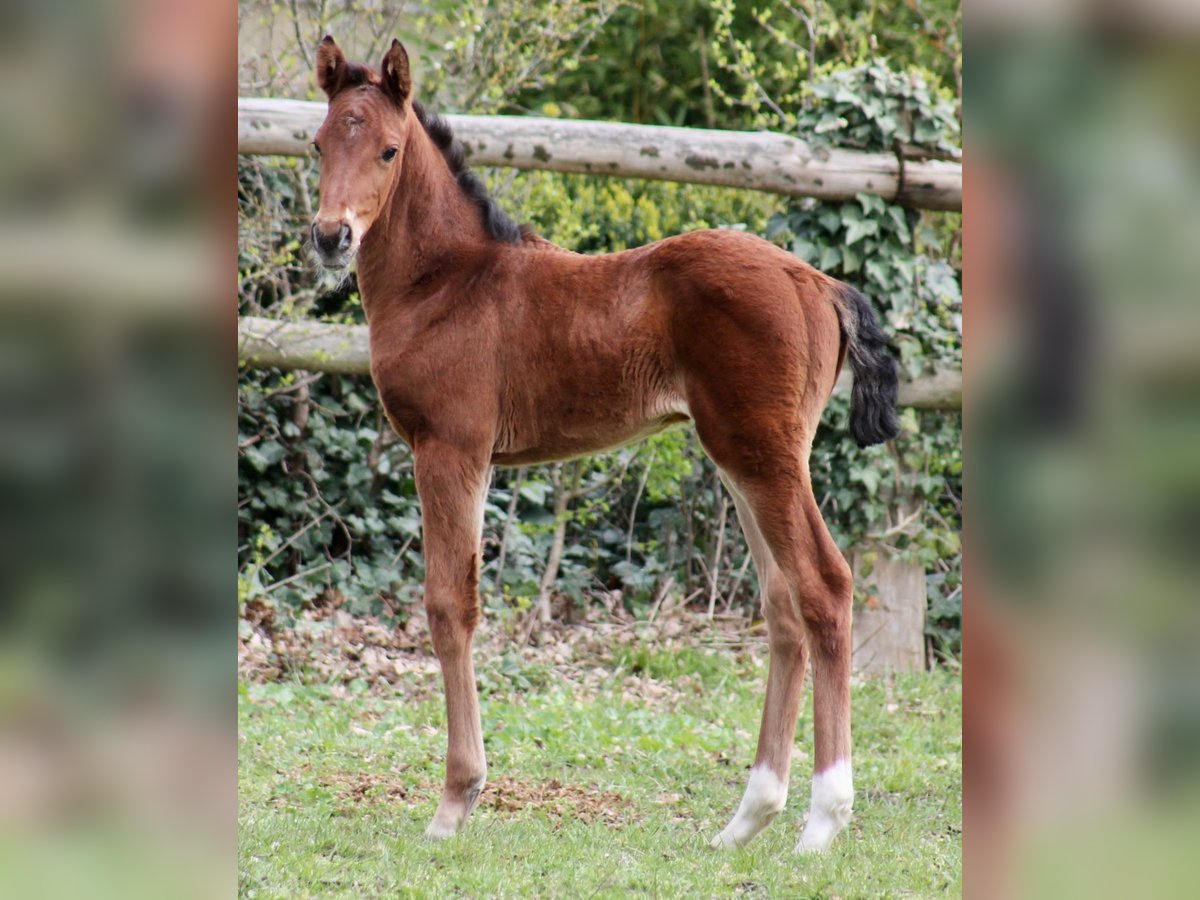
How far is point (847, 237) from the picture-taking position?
20.4ft

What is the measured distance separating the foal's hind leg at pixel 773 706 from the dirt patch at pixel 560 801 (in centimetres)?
52

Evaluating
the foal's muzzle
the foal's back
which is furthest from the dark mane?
the foal's muzzle

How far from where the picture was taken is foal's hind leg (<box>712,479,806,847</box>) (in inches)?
148

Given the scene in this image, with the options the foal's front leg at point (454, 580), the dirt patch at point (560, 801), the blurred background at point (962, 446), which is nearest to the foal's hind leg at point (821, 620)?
the dirt patch at point (560, 801)

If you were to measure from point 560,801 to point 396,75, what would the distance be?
103 inches

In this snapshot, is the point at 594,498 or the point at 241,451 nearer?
the point at 241,451

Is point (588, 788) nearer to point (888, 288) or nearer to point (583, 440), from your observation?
point (583, 440)

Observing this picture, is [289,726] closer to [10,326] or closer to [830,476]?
[830,476]

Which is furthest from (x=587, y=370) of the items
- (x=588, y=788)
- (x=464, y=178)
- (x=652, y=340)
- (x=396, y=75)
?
(x=588, y=788)

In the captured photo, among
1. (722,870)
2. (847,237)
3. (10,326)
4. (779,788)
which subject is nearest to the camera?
(10,326)

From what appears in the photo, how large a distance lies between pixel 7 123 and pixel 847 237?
557cm

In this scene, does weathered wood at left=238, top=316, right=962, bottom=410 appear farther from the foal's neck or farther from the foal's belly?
the foal's belly

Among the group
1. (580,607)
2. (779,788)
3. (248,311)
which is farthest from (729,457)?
(248,311)

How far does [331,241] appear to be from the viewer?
355cm
